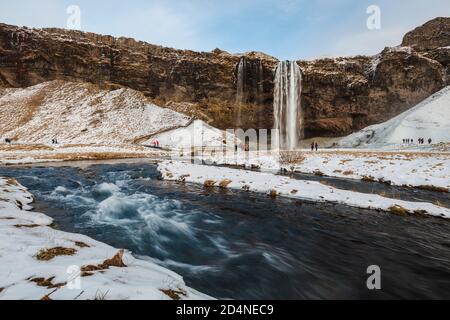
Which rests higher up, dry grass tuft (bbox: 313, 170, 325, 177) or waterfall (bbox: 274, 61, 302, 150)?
waterfall (bbox: 274, 61, 302, 150)

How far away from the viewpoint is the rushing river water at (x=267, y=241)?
19.0 feet

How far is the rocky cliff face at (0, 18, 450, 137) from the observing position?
215ft

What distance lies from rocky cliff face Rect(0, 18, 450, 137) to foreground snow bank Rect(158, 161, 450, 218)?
51451 mm

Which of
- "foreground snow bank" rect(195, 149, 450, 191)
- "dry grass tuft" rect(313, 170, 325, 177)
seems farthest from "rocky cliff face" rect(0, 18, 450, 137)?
"dry grass tuft" rect(313, 170, 325, 177)

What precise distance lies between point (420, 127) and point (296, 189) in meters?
52.2

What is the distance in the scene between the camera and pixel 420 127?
171ft

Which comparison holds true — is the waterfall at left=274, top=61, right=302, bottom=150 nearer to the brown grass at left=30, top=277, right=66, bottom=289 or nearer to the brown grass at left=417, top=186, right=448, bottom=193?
the brown grass at left=417, top=186, right=448, bottom=193

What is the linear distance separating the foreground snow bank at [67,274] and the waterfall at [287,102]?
61.1 m

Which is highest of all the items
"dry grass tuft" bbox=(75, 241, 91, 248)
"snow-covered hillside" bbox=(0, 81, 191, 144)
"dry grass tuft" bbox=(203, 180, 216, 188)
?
"snow-covered hillside" bbox=(0, 81, 191, 144)

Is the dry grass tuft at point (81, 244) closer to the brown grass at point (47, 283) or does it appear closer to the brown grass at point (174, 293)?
the brown grass at point (47, 283)

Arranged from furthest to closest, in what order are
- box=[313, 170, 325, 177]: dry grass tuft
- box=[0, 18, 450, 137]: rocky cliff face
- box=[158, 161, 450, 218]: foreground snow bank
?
box=[0, 18, 450, 137]: rocky cliff face
box=[313, 170, 325, 177]: dry grass tuft
box=[158, 161, 450, 218]: foreground snow bank

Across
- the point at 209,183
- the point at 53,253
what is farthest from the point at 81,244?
the point at 209,183

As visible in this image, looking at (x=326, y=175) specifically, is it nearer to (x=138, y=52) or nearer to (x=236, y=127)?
(x=236, y=127)

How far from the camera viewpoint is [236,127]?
73062 mm
